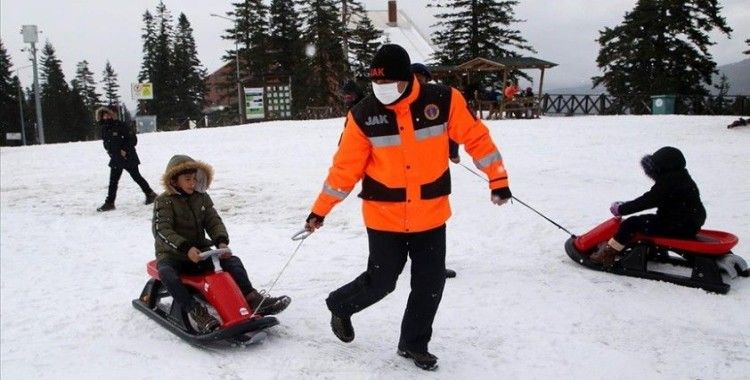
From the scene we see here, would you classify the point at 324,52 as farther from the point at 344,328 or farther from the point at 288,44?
the point at 344,328

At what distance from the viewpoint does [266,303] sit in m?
4.42

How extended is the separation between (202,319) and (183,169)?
1249 mm

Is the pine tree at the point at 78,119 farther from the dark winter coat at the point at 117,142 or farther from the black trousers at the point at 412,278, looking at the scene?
the black trousers at the point at 412,278

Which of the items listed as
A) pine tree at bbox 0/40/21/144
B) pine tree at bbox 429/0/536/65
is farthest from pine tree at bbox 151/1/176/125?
pine tree at bbox 429/0/536/65

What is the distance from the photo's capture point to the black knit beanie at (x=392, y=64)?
3248 millimetres

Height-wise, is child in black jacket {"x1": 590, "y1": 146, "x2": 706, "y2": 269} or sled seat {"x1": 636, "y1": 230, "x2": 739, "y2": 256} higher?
child in black jacket {"x1": 590, "y1": 146, "x2": 706, "y2": 269}

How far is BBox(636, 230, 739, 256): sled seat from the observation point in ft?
16.2

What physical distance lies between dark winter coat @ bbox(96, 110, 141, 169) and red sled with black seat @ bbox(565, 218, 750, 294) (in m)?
7.72

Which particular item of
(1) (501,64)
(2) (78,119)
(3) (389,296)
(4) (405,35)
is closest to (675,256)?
(3) (389,296)

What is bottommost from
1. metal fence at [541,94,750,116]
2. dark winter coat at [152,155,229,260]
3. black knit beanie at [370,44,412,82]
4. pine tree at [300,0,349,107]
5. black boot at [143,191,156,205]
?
black boot at [143,191,156,205]

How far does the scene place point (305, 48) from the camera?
46.2 m

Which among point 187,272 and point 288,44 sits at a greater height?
point 288,44

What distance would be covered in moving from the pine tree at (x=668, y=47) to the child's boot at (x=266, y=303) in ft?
114

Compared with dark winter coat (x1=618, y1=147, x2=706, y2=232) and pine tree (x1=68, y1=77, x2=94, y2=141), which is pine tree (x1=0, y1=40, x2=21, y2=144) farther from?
dark winter coat (x1=618, y1=147, x2=706, y2=232)
